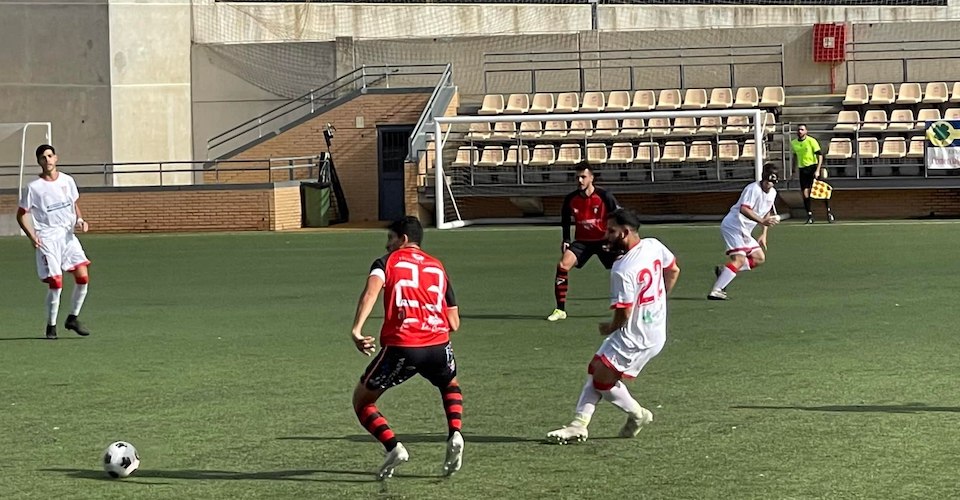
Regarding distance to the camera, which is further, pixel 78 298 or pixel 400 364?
pixel 78 298

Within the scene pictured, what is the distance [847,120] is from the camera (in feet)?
109

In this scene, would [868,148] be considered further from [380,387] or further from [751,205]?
[380,387]

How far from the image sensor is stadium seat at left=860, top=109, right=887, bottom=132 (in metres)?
32.3

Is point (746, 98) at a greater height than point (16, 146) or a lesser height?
greater

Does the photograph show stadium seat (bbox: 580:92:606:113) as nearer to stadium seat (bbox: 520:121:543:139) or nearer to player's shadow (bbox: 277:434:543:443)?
stadium seat (bbox: 520:121:543:139)

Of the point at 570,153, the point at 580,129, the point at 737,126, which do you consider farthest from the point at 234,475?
the point at 580,129

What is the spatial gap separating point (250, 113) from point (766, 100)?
13442 millimetres

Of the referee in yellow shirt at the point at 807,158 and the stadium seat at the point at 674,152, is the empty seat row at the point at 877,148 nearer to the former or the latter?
the referee in yellow shirt at the point at 807,158

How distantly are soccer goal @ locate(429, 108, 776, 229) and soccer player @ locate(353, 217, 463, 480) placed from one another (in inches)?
907

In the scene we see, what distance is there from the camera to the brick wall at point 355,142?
36.1 meters

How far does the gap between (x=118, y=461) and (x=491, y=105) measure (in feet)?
93.0

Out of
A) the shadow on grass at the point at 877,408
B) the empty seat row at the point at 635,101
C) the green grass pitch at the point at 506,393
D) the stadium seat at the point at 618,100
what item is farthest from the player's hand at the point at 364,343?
the stadium seat at the point at 618,100

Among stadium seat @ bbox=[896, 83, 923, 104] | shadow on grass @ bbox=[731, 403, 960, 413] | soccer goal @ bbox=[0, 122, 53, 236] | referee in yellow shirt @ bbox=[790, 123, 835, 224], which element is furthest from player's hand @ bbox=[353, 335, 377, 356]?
stadium seat @ bbox=[896, 83, 923, 104]

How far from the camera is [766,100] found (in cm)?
3453
